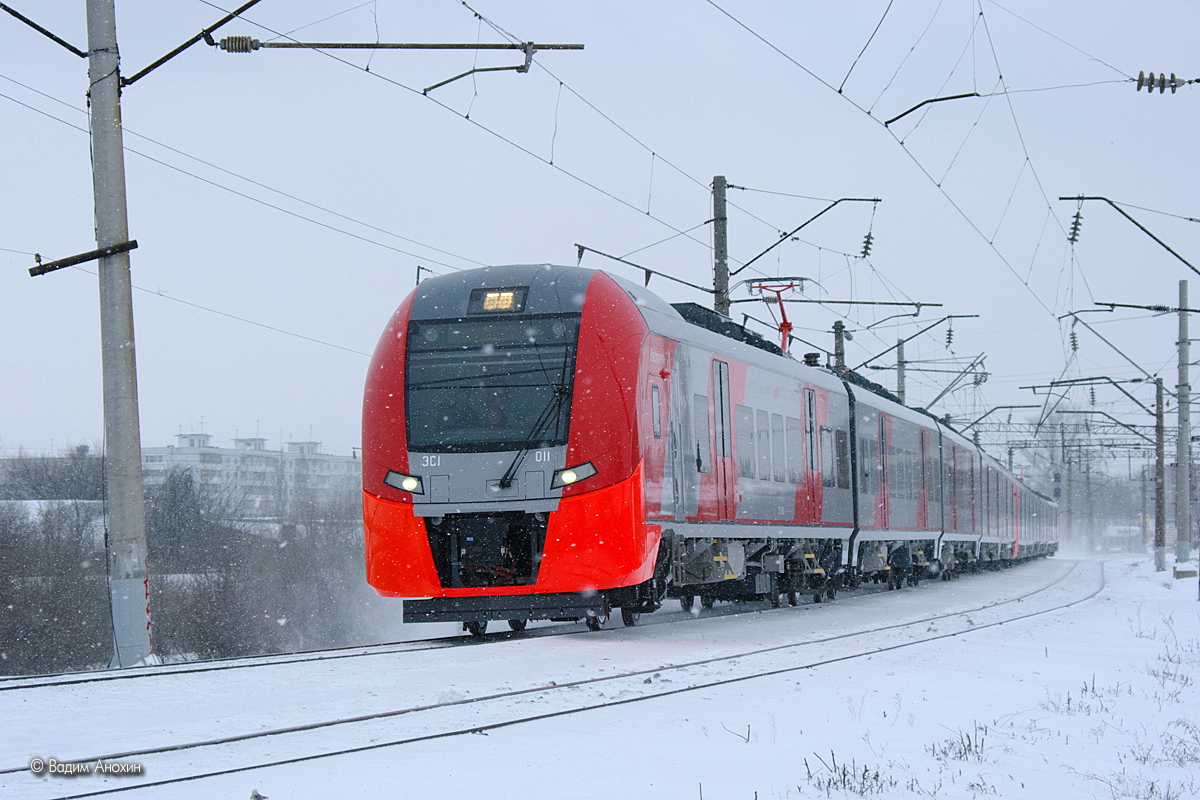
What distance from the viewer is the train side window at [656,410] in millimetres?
11594

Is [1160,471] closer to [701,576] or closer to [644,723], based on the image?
[701,576]

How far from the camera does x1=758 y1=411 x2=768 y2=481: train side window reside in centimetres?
1509

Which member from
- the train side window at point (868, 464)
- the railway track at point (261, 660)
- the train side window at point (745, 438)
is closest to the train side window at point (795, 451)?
the train side window at point (745, 438)

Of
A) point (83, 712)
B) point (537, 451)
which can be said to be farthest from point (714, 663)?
point (83, 712)

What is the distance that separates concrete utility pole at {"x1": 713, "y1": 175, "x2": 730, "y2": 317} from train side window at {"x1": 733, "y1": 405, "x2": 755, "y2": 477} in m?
6.63

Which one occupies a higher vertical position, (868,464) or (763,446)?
(763,446)

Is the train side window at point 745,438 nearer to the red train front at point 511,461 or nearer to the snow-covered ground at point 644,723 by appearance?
the red train front at point 511,461

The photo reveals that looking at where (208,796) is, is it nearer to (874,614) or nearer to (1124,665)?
(1124,665)

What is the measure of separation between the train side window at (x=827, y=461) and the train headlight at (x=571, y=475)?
8059mm

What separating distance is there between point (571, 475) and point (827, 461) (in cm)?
848

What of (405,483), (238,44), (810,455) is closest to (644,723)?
(405,483)

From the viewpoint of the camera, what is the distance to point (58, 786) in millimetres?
4945

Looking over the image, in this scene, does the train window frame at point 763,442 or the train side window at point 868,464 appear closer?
the train window frame at point 763,442

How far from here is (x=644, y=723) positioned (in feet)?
21.6
